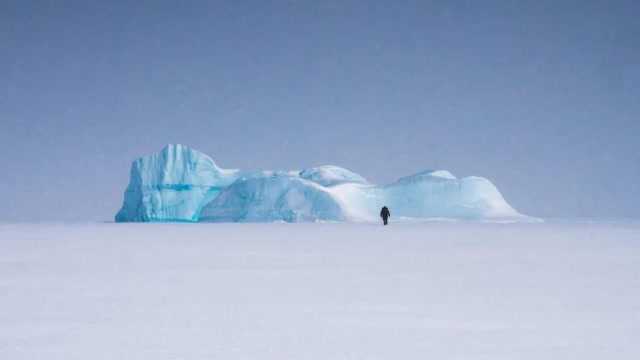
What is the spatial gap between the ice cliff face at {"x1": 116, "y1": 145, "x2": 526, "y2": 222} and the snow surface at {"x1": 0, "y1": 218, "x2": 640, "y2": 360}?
37270 mm

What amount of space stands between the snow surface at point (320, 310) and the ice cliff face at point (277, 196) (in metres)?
37.3

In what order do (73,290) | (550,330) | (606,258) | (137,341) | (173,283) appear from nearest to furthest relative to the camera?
(137,341), (550,330), (73,290), (173,283), (606,258)

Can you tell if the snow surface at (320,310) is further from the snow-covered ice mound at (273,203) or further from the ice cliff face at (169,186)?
the ice cliff face at (169,186)

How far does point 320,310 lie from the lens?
4.71 meters

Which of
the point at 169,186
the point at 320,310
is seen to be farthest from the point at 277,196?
the point at 320,310

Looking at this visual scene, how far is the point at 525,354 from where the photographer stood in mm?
3291

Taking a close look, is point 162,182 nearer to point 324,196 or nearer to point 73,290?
point 324,196

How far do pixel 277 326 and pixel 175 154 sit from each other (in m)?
46.9

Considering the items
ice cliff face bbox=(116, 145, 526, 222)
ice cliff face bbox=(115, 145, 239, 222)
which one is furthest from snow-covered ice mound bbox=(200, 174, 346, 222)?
ice cliff face bbox=(115, 145, 239, 222)

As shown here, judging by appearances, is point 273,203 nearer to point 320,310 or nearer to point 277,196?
point 277,196

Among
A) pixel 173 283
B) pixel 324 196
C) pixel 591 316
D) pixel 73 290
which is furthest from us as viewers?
pixel 324 196

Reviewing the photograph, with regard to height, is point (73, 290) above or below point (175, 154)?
below

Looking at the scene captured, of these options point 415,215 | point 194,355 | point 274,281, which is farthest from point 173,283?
point 415,215

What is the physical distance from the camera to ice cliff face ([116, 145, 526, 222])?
46125 mm
